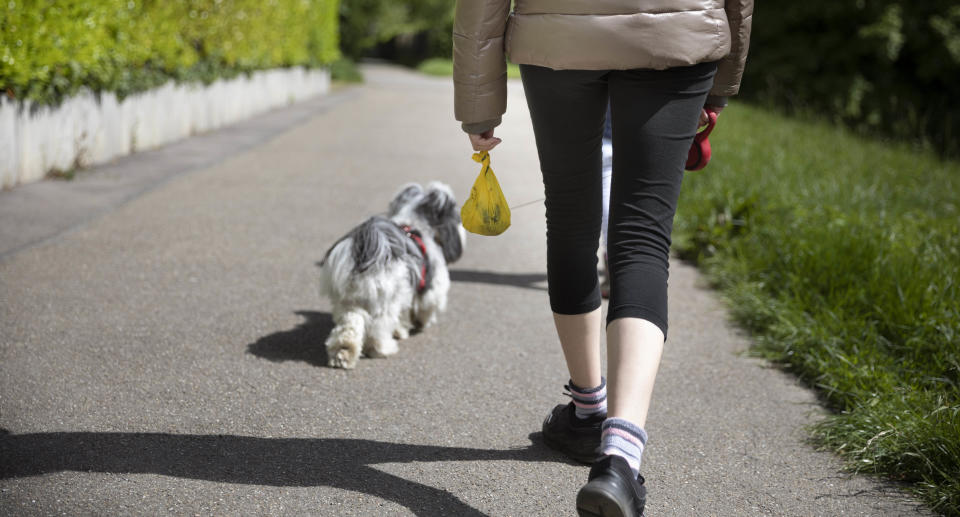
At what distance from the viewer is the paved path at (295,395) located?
277 centimetres

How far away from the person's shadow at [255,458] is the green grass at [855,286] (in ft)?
4.07

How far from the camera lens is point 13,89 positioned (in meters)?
6.87

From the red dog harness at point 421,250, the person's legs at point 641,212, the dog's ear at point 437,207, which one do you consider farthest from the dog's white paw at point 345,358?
the person's legs at point 641,212

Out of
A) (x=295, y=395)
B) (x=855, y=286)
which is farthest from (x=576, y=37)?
(x=855, y=286)

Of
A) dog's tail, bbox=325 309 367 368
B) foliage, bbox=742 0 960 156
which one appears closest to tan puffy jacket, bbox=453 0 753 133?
dog's tail, bbox=325 309 367 368

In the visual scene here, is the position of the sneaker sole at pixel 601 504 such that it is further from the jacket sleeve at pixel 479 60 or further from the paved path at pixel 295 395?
the jacket sleeve at pixel 479 60

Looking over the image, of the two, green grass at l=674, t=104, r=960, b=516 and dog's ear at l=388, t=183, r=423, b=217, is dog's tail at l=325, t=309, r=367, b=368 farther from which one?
green grass at l=674, t=104, r=960, b=516

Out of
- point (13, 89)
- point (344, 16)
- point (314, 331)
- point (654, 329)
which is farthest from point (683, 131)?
point (344, 16)

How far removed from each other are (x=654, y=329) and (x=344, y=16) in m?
37.9

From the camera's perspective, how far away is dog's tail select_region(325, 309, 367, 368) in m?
3.86

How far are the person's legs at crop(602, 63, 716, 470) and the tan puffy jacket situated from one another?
82mm

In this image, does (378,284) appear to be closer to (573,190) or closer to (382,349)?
(382,349)

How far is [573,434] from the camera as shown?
303 centimetres

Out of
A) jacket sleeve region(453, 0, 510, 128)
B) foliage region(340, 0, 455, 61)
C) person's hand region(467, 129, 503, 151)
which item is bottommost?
foliage region(340, 0, 455, 61)
